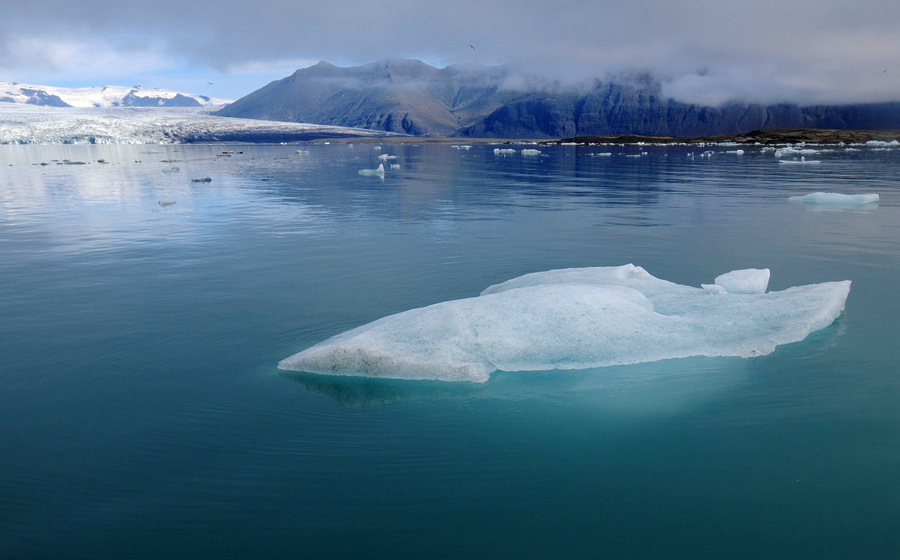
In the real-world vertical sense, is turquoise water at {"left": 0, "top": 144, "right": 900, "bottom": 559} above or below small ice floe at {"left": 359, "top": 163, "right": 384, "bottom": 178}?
below

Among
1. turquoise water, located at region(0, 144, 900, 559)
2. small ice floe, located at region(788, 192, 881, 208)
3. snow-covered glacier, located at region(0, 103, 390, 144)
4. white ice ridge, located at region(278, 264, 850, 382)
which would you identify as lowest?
turquoise water, located at region(0, 144, 900, 559)

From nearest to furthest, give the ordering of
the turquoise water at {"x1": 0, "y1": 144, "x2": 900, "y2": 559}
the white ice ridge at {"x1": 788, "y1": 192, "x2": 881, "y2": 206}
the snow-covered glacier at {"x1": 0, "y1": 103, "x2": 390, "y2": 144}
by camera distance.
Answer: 1. the turquoise water at {"x1": 0, "y1": 144, "x2": 900, "y2": 559}
2. the white ice ridge at {"x1": 788, "y1": 192, "x2": 881, "y2": 206}
3. the snow-covered glacier at {"x1": 0, "y1": 103, "x2": 390, "y2": 144}

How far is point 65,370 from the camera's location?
8141 mm

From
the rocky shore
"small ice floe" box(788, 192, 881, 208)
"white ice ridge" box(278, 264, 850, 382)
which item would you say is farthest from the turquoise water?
the rocky shore

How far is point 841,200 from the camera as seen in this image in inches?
955

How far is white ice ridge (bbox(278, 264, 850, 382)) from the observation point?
7.82 metres

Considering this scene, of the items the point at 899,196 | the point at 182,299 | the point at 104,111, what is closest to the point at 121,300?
the point at 182,299

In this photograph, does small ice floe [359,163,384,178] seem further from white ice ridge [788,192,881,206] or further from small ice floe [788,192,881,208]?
small ice floe [788,192,881,208]

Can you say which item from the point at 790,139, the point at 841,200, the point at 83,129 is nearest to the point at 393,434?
the point at 841,200

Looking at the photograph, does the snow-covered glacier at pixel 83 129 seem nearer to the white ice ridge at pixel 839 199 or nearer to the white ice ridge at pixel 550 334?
the white ice ridge at pixel 839 199

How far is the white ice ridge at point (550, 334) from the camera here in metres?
7.82

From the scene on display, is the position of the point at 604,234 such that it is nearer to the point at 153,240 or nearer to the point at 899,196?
the point at 153,240

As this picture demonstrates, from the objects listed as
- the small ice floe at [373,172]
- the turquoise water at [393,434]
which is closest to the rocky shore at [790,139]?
the small ice floe at [373,172]

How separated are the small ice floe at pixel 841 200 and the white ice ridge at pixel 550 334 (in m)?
18.2
